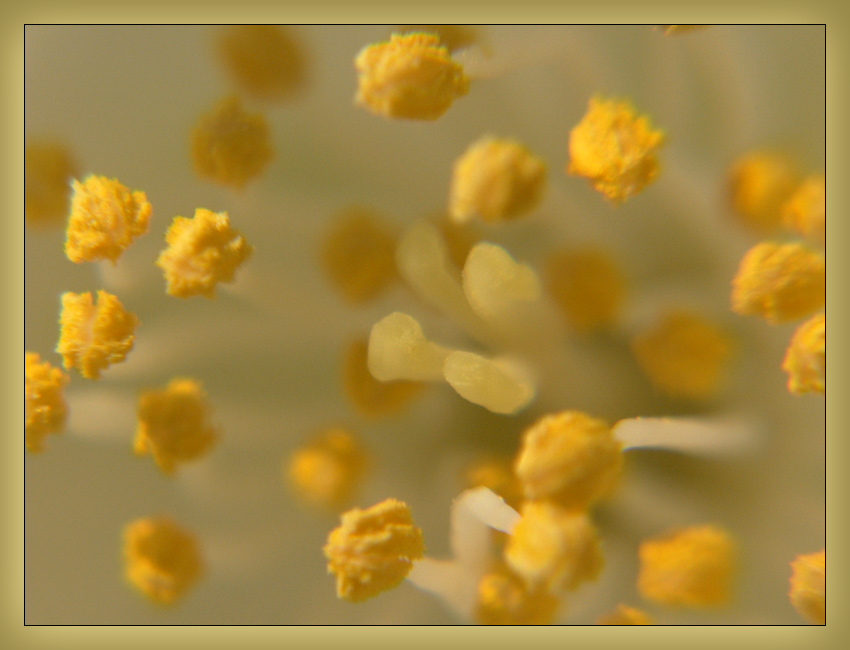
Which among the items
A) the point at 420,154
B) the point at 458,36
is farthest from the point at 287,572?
the point at 458,36

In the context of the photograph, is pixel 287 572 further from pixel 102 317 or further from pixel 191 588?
pixel 102 317

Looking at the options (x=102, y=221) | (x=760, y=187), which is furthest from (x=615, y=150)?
(x=102, y=221)

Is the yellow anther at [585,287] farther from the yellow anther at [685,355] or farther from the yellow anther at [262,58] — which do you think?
the yellow anther at [262,58]

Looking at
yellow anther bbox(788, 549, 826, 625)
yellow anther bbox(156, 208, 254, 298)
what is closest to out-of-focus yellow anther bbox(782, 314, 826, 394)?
yellow anther bbox(788, 549, 826, 625)

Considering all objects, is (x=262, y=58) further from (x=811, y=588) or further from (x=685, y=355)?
(x=811, y=588)

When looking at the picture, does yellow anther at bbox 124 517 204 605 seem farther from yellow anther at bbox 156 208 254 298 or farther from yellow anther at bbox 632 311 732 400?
yellow anther at bbox 632 311 732 400

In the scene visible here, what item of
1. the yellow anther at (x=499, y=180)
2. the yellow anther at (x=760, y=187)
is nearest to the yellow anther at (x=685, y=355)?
the yellow anther at (x=760, y=187)

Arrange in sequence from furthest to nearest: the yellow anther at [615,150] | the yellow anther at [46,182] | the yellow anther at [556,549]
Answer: the yellow anther at [46,182], the yellow anther at [615,150], the yellow anther at [556,549]
